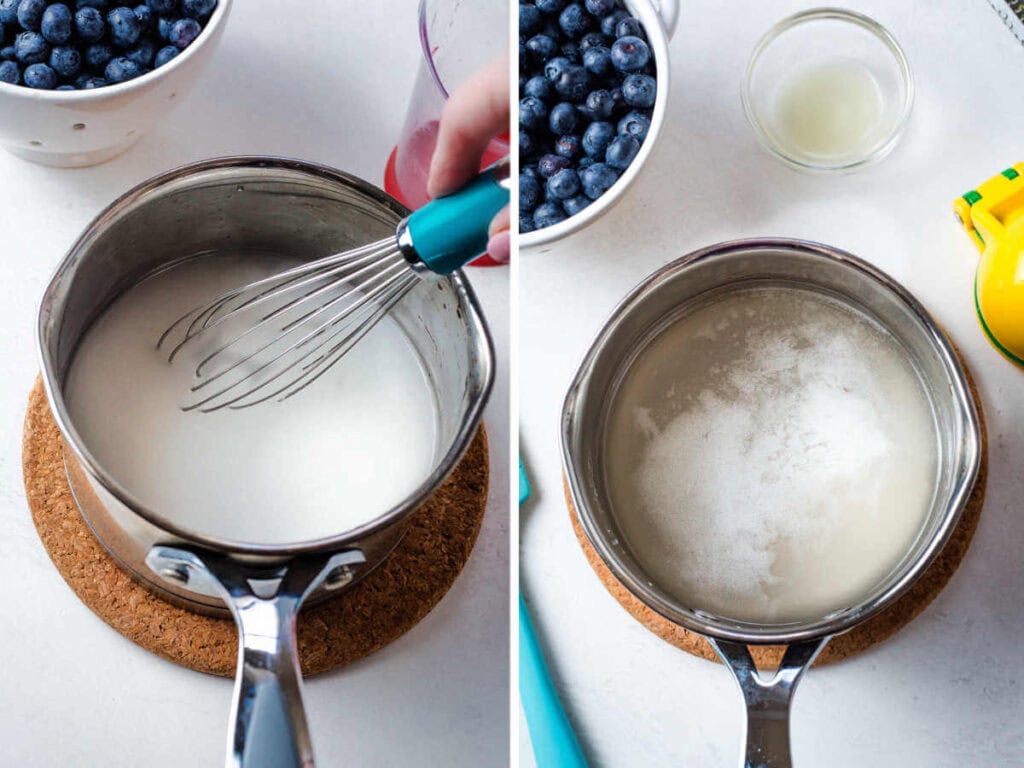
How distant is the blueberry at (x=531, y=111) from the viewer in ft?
1.65

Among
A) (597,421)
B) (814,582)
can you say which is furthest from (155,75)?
(814,582)

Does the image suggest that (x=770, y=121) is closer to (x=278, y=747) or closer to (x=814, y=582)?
(x=814, y=582)

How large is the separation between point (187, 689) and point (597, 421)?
8.5 inches

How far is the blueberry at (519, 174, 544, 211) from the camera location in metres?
0.50

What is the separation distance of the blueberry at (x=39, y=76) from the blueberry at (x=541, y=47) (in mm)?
209

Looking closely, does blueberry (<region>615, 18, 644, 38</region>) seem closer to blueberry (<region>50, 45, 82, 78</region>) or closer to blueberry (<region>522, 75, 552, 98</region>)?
blueberry (<region>522, 75, 552, 98</region>)

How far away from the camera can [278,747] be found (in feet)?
1.09

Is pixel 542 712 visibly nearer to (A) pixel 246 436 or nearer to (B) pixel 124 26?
(A) pixel 246 436

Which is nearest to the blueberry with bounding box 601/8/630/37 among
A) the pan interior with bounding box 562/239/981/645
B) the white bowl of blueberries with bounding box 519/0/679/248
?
the white bowl of blueberries with bounding box 519/0/679/248

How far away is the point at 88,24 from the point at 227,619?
0.86 feet

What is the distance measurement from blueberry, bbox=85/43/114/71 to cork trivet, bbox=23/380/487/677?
144 mm

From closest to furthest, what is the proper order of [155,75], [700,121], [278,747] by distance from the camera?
1. [278,747]
2. [155,75]
3. [700,121]

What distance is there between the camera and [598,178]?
49 cm

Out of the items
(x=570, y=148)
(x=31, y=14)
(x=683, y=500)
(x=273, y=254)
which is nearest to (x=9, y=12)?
(x=31, y=14)
